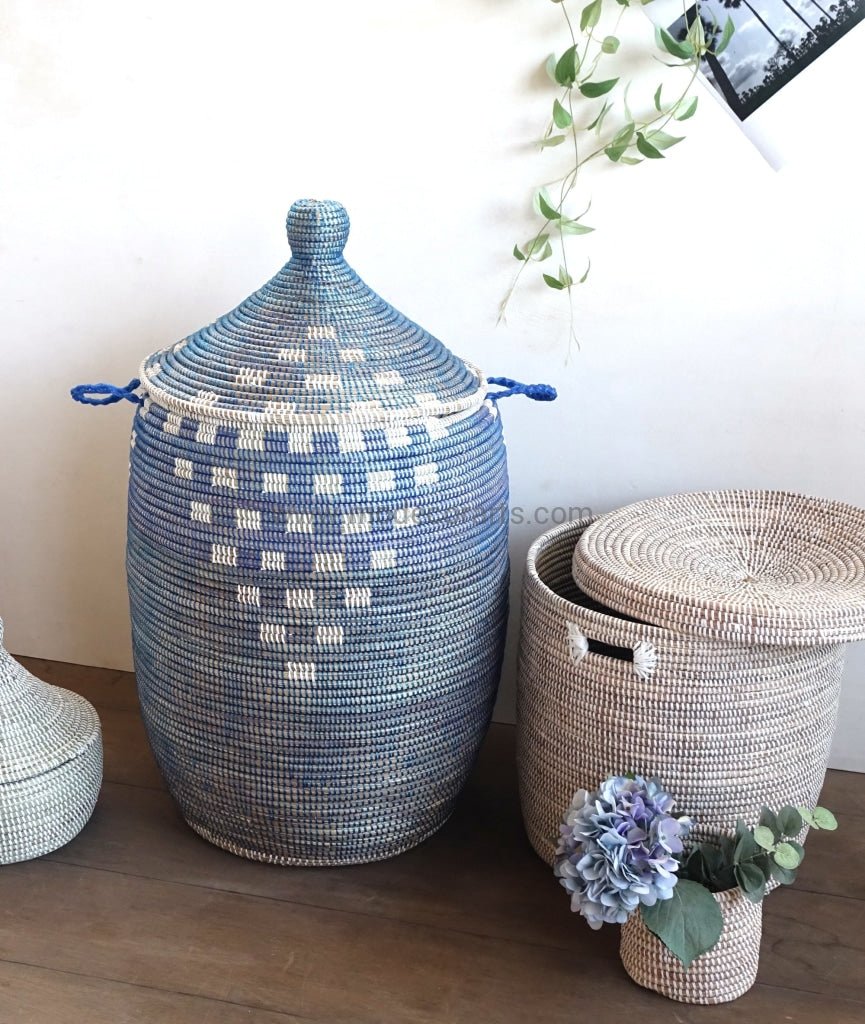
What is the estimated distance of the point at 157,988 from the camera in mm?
1177

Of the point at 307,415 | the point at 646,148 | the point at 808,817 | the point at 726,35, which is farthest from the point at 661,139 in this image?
the point at 808,817

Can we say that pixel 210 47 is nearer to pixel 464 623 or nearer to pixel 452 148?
pixel 452 148

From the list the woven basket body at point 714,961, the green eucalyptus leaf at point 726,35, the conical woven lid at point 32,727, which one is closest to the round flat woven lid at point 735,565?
the woven basket body at point 714,961

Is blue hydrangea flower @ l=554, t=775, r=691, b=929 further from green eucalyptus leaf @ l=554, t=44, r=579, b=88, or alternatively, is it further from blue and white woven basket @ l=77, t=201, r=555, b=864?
green eucalyptus leaf @ l=554, t=44, r=579, b=88

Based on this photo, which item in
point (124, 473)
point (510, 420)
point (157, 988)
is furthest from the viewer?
point (124, 473)

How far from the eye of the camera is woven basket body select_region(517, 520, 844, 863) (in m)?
1.18

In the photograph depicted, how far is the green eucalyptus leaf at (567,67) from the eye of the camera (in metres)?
1.33

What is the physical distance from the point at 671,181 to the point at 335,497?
543 millimetres

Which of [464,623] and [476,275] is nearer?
[464,623]

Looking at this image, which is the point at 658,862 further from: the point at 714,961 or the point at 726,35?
the point at 726,35

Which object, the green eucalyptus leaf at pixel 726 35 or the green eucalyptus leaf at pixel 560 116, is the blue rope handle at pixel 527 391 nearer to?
the green eucalyptus leaf at pixel 560 116

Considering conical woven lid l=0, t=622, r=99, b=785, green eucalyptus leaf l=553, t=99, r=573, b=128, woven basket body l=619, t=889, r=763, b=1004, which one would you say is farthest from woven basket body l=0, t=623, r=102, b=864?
green eucalyptus leaf l=553, t=99, r=573, b=128

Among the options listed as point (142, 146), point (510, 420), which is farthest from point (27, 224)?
point (510, 420)

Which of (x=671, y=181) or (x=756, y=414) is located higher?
(x=671, y=181)
